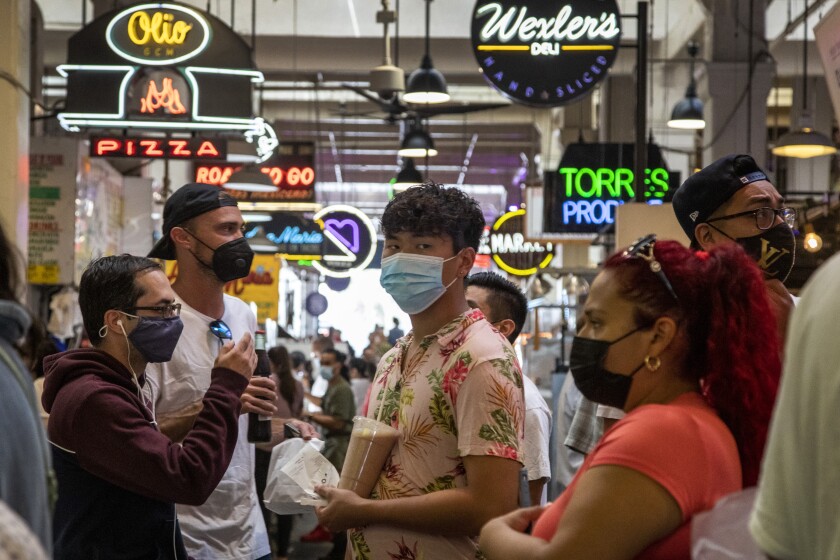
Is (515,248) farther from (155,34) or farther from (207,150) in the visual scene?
(155,34)

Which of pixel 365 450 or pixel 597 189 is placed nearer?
pixel 365 450

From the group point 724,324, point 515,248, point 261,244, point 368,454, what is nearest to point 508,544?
point 724,324

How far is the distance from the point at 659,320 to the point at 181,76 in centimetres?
676

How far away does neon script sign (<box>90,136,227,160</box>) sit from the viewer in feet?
31.5

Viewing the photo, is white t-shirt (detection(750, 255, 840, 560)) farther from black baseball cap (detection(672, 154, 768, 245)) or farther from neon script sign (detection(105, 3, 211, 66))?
neon script sign (detection(105, 3, 211, 66))

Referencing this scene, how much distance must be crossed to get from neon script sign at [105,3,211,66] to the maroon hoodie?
5.40 metres

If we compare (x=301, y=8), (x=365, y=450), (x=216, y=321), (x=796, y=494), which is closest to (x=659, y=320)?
(x=796, y=494)

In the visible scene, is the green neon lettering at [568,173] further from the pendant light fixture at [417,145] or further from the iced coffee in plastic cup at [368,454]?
the iced coffee in plastic cup at [368,454]

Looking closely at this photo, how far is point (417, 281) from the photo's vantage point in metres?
3.37

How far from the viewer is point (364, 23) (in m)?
18.2

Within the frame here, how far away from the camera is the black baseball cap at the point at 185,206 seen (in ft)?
14.5

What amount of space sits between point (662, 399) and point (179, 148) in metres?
7.83

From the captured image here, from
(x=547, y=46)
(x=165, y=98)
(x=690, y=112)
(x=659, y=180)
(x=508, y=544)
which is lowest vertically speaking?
(x=508, y=544)

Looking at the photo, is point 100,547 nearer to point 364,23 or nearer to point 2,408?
point 2,408
